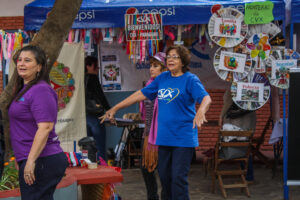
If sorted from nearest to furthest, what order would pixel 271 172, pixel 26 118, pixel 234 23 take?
pixel 26 118 < pixel 234 23 < pixel 271 172

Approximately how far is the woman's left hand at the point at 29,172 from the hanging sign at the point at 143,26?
11.7 ft

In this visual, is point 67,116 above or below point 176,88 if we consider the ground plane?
below

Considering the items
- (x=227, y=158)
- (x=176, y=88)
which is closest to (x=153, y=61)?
(x=176, y=88)

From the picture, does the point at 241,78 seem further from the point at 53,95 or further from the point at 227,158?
the point at 53,95

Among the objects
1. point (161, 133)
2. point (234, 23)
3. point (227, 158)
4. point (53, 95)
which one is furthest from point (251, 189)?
point (53, 95)

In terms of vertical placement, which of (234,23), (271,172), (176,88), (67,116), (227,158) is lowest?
(271,172)

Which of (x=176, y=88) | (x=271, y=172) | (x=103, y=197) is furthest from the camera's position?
(x=271, y=172)

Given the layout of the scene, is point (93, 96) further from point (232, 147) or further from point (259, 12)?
point (259, 12)

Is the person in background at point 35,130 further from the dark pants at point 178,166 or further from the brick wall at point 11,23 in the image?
the brick wall at point 11,23

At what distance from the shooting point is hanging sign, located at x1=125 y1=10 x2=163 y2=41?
20.8 feet

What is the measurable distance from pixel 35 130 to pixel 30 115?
0.35 feet

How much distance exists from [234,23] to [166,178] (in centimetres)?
259

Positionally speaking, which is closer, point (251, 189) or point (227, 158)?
point (227, 158)

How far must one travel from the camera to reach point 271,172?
8266 millimetres
